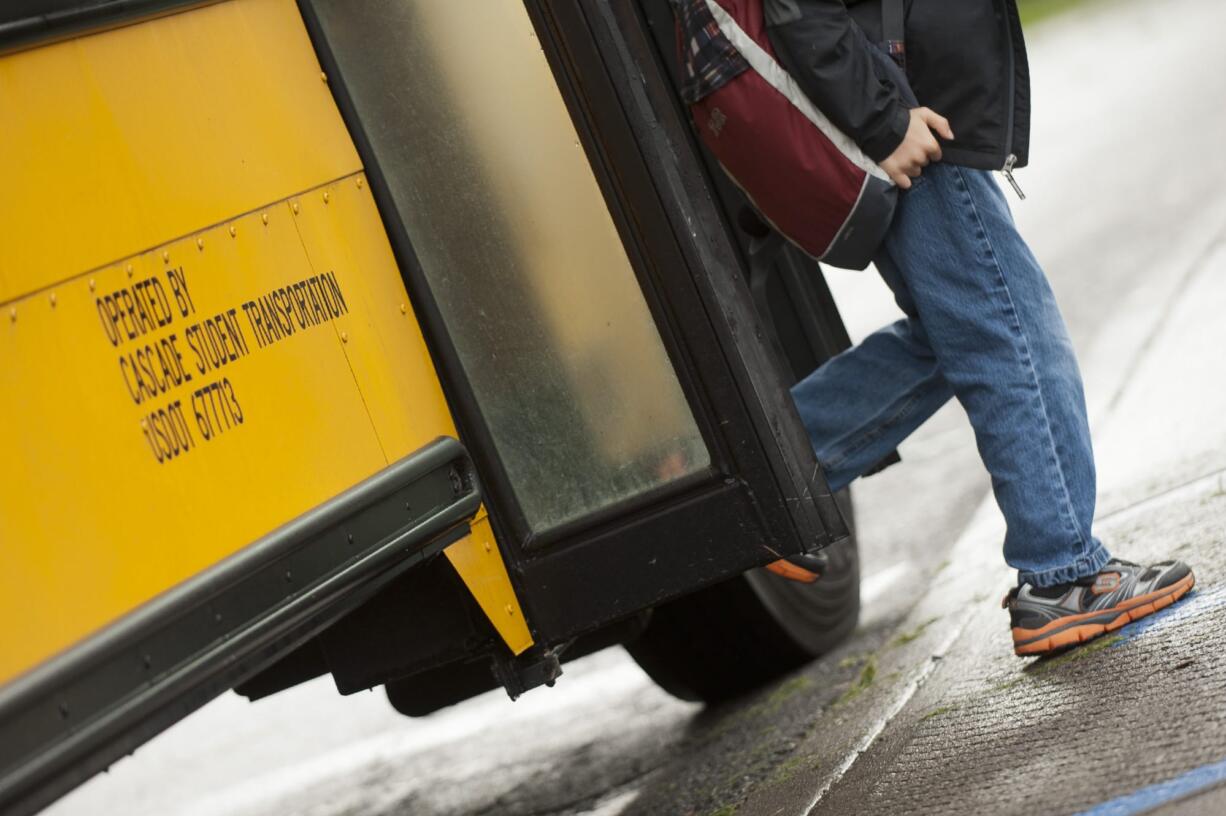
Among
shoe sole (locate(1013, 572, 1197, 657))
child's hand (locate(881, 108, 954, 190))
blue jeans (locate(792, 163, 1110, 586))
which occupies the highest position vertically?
child's hand (locate(881, 108, 954, 190))

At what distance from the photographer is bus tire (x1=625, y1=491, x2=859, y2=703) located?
3.82m

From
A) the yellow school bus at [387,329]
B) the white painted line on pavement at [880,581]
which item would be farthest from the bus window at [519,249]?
the white painted line on pavement at [880,581]

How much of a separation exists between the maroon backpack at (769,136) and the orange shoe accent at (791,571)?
0.80 meters

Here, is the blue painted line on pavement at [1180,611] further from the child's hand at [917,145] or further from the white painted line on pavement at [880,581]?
the white painted line on pavement at [880,581]

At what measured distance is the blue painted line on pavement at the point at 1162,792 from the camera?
2.18 m

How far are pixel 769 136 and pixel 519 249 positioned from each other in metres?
0.44

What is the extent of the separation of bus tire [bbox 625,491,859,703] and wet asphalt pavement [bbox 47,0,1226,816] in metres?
0.06

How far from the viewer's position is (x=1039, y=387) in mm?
2980

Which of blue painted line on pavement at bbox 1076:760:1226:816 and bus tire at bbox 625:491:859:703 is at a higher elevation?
blue painted line on pavement at bbox 1076:760:1226:816

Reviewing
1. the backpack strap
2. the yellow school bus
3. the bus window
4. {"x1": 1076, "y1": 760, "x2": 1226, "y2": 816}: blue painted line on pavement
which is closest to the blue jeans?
the backpack strap

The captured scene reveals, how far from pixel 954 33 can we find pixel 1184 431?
1874 millimetres

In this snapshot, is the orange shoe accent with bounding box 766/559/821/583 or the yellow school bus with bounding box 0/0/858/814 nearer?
the yellow school bus with bounding box 0/0/858/814

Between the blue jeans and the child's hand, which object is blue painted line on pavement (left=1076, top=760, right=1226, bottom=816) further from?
the child's hand

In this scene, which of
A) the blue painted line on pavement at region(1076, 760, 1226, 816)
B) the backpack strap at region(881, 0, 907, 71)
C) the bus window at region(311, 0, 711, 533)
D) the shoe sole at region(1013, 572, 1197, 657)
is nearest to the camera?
the blue painted line on pavement at region(1076, 760, 1226, 816)
